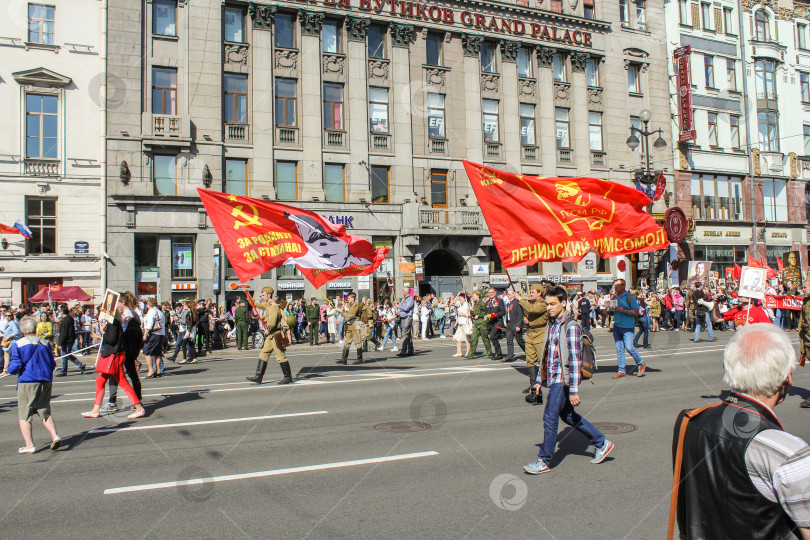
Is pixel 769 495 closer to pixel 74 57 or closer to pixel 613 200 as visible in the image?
pixel 613 200

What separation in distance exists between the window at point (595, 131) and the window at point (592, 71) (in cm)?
182

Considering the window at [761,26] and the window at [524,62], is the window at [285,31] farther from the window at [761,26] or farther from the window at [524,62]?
the window at [761,26]

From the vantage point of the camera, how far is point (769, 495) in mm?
2365

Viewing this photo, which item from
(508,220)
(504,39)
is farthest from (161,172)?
(508,220)

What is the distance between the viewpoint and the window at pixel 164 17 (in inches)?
1149

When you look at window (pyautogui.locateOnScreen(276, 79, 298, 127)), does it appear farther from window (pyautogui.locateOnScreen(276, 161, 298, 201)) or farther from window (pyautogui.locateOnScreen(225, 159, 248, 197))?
window (pyautogui.locateOnScreen(225, 159, 248, 197))

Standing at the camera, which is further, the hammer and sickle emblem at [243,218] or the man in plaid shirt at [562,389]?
the hammer and sickle emblem at [243,218]

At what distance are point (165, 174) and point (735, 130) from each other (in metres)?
36.5

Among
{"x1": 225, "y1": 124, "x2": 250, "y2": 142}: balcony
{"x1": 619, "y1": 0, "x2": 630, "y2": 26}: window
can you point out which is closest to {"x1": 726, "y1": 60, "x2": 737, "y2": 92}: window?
{"x1": 619, "y1": 0, "x2": 630, "y2": 26}: window

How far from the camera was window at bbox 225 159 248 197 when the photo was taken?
30.1 metres

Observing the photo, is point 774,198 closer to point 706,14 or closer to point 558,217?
point 706,14

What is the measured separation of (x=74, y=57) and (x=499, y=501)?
28.9 m

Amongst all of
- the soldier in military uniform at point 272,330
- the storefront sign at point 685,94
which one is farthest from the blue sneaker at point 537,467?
the storefront sign at point 685,94

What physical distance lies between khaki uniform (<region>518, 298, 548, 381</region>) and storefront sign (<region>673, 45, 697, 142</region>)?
112ft
